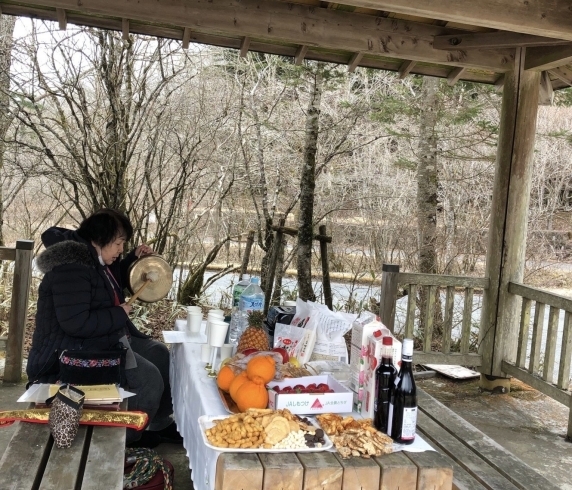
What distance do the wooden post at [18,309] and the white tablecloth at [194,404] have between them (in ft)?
6.06

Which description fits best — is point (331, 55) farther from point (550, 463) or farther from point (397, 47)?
point (550, 463)

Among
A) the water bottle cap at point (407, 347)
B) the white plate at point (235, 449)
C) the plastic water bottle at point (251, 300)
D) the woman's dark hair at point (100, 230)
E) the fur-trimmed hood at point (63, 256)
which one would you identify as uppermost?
the woman's dark hair at point (100, 230)

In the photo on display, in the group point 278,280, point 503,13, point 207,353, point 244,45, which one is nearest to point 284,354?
point 207,353

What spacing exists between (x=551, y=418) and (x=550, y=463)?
1067mm

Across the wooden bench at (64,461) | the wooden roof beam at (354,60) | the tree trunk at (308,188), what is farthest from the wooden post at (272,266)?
the wooden bench at (64,461)

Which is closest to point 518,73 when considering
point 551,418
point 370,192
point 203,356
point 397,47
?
point 397,47

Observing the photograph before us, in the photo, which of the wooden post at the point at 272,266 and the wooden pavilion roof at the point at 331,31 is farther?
the wooden post at the point at 272,266

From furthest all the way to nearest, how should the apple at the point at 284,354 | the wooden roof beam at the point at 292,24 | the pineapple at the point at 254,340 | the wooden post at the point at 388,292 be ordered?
1. the wooden post at the point at 388,292
2. the wooden roof beam at the point at 292,24
3. the pineapple at the point at 254,340
4. the apple at the point at 284,354

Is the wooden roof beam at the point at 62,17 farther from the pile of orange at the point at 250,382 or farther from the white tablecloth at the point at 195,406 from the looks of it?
the pile of orange at the point at 250,382

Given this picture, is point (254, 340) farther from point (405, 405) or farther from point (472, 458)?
point (472, 458)

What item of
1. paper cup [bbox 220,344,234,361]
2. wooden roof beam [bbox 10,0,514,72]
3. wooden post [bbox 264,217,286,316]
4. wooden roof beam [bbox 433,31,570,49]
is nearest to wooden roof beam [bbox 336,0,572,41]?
wooden roof beam [bbox 433,31,570,49]

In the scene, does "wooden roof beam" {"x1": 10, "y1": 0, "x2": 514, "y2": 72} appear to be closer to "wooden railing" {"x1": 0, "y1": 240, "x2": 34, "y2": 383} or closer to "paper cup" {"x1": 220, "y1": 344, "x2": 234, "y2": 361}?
"wooden railing" {"x1": 0, "y1": 240, "x2": 34, "y2": 383}

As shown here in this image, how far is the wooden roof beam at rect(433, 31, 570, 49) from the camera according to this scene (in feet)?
16.0

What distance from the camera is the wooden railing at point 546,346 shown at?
4.70 meters
